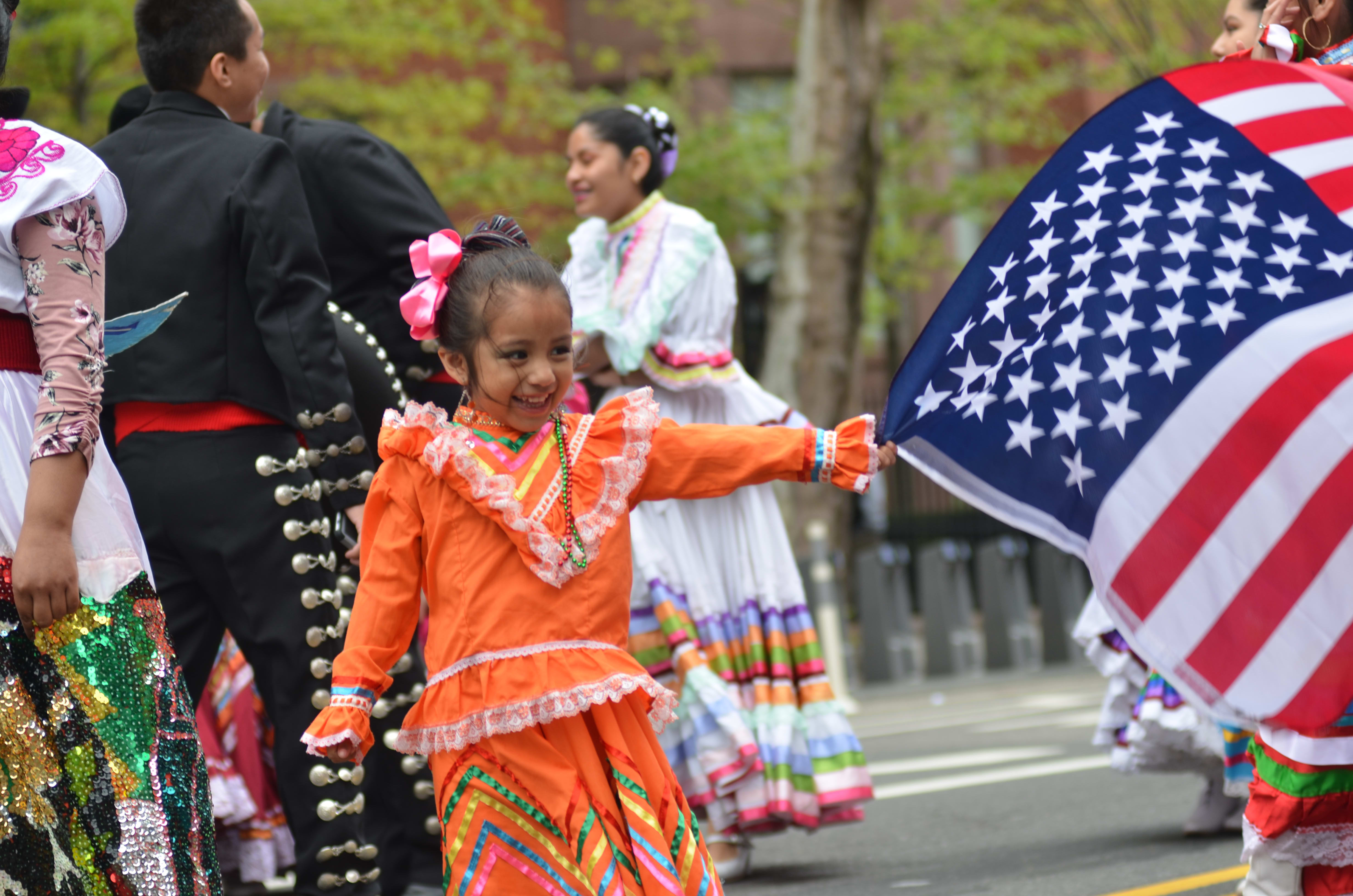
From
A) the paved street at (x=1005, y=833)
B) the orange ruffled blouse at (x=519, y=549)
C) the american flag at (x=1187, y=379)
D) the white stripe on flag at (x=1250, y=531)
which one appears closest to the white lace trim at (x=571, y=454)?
the orange ruffled blouse at (x=519, y=549)

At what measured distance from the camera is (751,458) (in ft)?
11.3

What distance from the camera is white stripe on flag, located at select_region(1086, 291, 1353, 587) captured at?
350cm

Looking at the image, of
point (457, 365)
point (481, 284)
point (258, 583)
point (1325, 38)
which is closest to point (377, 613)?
point (457, 365)

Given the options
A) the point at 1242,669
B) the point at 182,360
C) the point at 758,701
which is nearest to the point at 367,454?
the point at 182,360

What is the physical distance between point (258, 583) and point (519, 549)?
1262 millimetres

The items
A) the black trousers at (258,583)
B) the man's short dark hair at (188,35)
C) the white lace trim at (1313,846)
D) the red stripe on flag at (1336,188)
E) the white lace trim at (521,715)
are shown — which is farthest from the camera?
the man's short dark hair at (188,35)

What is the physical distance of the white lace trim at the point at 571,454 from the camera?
338 centimetres

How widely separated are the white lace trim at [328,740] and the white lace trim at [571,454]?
1.48 feet

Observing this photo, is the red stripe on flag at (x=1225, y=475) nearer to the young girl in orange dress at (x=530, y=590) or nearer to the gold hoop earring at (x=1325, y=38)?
the young girl in orange dress at (x=530, y=590)

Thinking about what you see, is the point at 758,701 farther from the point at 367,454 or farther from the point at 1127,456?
the point at 1127,456

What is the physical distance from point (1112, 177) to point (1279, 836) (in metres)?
1.42

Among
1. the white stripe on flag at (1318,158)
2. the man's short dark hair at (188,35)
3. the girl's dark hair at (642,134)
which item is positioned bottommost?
the white stripe on flag at (1318,158)

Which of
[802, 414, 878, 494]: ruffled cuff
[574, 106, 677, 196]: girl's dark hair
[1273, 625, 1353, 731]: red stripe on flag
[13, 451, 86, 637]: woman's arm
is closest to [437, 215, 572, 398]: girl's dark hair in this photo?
[802, 414, 878, 494]: ruffled cuff

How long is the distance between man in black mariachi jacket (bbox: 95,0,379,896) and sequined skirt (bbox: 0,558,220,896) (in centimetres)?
104
